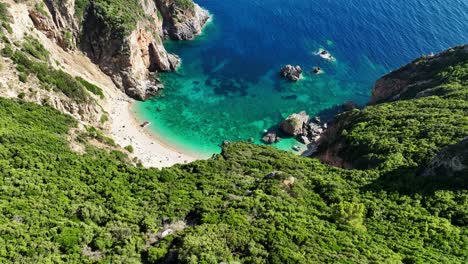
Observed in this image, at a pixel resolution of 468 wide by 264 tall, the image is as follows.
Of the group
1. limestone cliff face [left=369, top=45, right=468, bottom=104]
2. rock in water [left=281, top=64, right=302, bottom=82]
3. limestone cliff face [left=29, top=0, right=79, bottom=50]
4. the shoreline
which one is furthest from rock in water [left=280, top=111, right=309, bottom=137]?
limestone cliff face [left=29, top=0, right=79, bottom=50]

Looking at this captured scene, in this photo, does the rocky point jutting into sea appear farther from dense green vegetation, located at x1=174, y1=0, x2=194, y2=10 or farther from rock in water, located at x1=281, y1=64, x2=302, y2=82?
rock in water, located at x1=281, y1=64, x2=302, y2=82

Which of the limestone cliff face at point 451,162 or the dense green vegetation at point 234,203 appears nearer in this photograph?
the dense green vegetation at point 234,203

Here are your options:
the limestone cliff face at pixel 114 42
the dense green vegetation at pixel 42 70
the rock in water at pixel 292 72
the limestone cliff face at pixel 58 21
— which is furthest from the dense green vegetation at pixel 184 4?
the dense green vegetation at pixel 42 70

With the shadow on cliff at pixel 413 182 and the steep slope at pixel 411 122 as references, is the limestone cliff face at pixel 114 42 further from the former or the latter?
the shadow on cliff at pixel 413 182

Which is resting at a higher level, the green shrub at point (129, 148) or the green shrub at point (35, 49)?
the green shrub at point (35, 49)

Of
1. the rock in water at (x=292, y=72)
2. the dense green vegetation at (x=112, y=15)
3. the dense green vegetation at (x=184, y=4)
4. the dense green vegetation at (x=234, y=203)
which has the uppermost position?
the dense green vegetation at (x=184, y=4)

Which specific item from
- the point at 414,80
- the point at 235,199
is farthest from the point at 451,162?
the point at 414,80

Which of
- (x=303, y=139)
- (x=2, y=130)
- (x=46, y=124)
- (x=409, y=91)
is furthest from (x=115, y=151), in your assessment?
(x=409, y=91)
